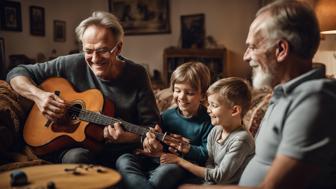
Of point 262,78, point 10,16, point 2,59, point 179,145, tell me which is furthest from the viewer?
point 10,16

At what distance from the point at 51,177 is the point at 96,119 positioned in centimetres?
57

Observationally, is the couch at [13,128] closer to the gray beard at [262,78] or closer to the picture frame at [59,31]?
the gray beard at [262,78]

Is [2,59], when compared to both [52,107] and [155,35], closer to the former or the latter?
[155,35]

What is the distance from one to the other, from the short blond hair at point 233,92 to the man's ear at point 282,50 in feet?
1.73

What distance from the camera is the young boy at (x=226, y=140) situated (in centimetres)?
165

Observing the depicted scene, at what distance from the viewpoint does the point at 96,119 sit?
6.29 feet

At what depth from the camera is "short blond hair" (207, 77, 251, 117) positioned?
1729 millimetres

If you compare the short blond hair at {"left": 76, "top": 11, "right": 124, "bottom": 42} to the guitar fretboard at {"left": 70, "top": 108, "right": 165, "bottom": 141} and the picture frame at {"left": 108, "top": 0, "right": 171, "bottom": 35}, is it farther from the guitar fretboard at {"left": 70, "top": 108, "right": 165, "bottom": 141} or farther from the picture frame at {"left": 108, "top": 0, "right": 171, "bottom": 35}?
the picture frame at {"left": 108, "top": 0, "right": 171, "bottom": 35}

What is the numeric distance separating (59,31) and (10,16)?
926 millimetres

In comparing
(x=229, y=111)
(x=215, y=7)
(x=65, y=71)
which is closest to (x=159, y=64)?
(x=215, y=7)

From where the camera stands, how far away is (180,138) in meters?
1.86

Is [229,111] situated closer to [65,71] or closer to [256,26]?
[256,26]

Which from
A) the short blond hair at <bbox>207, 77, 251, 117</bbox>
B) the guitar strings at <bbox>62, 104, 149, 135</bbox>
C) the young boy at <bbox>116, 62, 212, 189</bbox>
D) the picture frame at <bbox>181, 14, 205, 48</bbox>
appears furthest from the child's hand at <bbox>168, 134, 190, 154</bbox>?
the picture frame at <bbox>181, 14, 205, 48</bbox>

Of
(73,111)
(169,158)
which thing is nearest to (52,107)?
(73,111)
